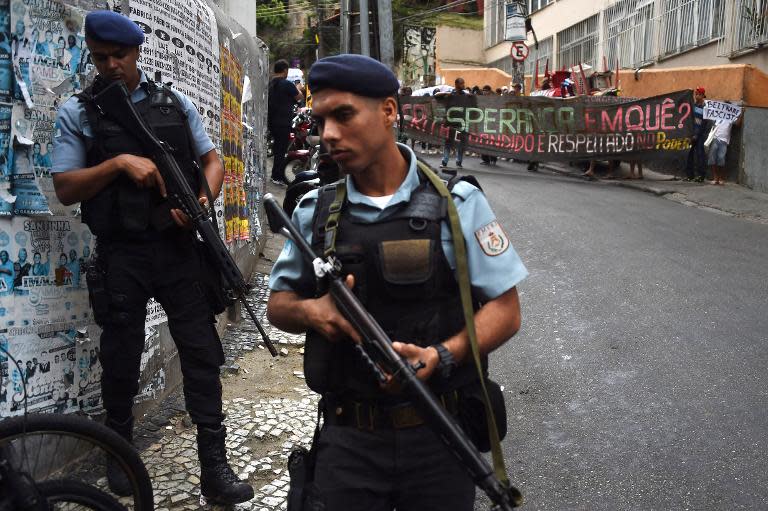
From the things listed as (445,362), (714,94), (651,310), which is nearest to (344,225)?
(445,362)

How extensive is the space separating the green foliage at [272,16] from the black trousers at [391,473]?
1712 inches

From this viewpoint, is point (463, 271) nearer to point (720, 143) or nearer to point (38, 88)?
point (38, 88)

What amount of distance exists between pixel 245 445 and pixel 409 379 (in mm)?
2513

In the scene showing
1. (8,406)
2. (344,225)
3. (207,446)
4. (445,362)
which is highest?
(344,225)

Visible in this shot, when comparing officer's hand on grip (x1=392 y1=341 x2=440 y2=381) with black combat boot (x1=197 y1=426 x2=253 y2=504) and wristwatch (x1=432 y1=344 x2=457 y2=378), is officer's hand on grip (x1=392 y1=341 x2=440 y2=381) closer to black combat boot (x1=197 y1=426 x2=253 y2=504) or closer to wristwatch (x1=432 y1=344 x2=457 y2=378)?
wristwatch (x1=432 y1=344 x2=457 y2=378)

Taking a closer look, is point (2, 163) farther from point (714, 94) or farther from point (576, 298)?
point (714, 94)

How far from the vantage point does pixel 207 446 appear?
334 cm

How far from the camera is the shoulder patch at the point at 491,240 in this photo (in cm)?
193

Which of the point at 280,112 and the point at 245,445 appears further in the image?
the point at 280,112

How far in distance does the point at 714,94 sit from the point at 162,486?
616 inches

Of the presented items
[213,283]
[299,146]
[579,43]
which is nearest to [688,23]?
[579,43]

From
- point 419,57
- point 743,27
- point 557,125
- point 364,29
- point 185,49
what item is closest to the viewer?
point 185,49

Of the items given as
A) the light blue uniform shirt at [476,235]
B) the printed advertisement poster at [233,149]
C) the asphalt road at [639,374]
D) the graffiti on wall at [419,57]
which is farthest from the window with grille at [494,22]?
the light blue uniform shirt at [476,235]

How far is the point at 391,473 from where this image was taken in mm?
1963
